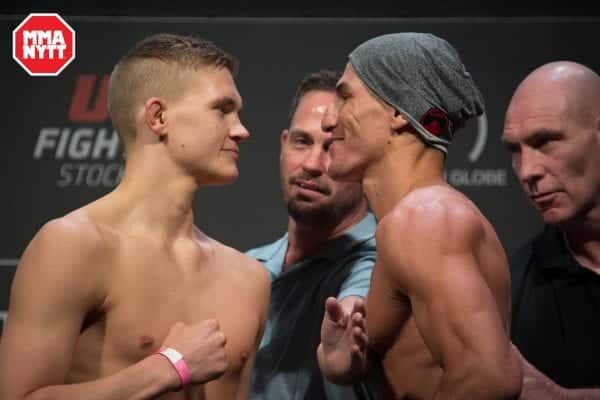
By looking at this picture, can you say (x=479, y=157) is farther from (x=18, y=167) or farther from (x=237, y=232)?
(x=18, y=167)

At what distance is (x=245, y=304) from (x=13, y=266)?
1384 millimetres

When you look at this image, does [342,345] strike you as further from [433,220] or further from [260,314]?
[433,220]

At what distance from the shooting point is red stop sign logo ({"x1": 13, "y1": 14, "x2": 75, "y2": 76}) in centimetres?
316

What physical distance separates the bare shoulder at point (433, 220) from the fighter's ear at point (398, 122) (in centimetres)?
16

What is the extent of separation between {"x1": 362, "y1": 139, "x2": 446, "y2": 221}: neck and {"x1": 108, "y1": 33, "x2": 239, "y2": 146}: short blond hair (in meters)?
0.40

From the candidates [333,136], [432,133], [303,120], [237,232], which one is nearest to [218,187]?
[237,232]

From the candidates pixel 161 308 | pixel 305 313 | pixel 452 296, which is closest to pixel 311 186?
pixel 305 313

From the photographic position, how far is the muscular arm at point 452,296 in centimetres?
159

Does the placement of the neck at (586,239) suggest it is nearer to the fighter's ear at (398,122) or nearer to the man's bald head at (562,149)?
the man's bald head at (562,149)

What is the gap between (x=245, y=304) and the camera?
6.42ft

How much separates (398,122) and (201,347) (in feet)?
1.92

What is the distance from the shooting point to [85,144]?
3.16m

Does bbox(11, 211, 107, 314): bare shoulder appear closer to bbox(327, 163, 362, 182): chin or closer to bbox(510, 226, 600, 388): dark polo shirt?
bbox(327, 163, 362, 182): chin

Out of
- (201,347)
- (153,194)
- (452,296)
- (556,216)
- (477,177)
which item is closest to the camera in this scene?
(452,296)
